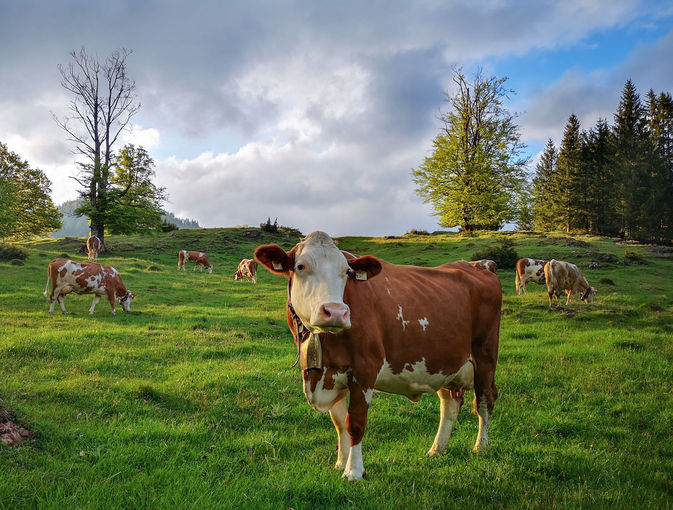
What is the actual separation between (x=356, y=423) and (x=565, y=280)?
1605 centimetres

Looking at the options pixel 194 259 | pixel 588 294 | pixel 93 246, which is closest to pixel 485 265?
pixel 588 294

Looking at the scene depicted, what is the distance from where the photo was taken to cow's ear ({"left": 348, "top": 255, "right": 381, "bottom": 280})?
→ 12.9ft

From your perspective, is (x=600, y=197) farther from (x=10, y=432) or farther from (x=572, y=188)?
(x=10, y=432)

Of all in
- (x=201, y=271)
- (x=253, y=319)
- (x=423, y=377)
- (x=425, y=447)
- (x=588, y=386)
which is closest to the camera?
(x=423, y=377)

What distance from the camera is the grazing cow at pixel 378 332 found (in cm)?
366

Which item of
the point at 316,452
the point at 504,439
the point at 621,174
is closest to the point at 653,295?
the point at 504,439

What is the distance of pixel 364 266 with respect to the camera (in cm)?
399

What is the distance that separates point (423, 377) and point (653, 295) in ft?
53.5

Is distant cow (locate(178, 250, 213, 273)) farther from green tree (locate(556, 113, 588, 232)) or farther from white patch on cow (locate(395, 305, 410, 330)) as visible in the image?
green tree (locate(556, 113, 588, 232))

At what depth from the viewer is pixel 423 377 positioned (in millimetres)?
4418

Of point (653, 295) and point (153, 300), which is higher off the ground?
point (653, 295)

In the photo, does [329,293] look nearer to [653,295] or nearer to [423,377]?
[423,377]

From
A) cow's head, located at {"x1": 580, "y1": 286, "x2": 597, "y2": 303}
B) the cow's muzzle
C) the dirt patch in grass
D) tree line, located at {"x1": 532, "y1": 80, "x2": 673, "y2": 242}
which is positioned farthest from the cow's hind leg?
tree line, located at {"x1": 532, "y1": 80, "x2": 673, "y2": 242}

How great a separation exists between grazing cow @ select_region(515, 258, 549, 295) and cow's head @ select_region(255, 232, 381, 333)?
17030 mm
